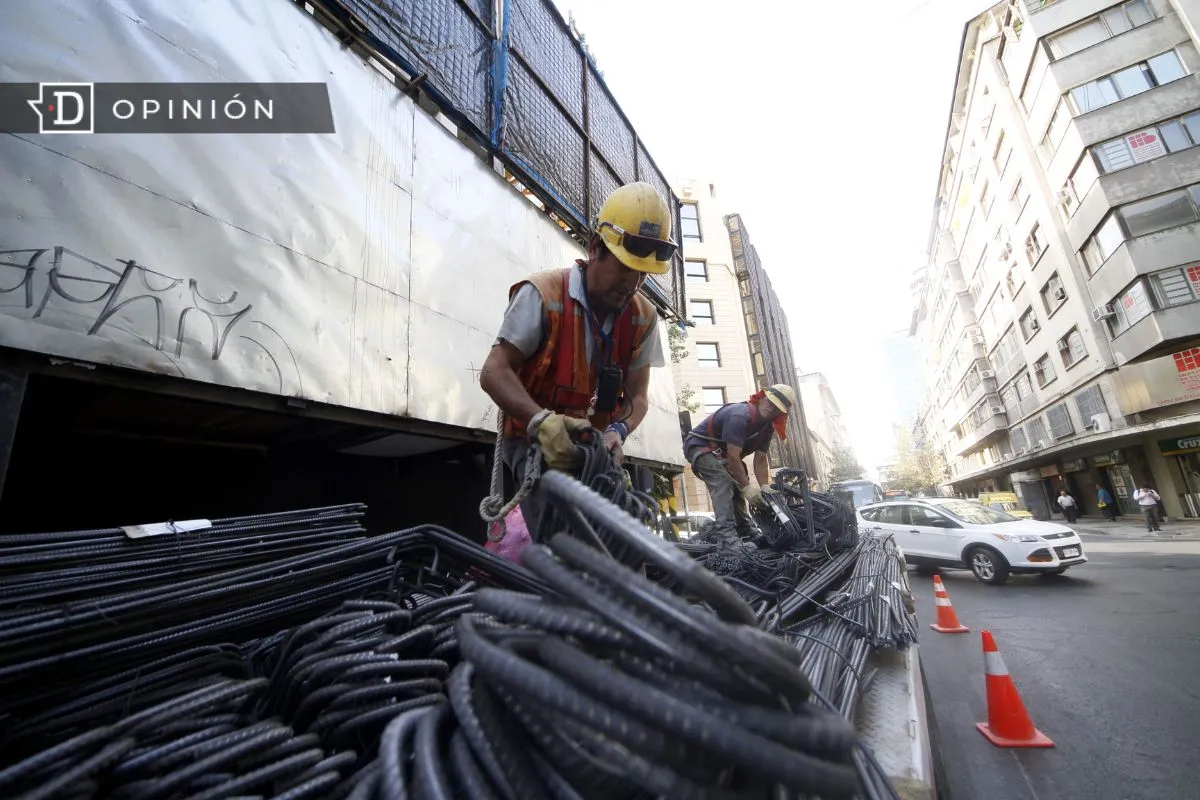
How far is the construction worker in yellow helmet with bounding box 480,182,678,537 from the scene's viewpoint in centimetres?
208

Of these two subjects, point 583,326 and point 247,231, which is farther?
point 247,231

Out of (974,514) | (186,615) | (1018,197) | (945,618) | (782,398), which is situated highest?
(1018,197)

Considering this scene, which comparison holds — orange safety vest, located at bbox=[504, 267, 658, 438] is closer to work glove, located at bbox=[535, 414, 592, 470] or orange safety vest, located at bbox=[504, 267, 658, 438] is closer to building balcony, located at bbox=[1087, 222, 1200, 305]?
work glove, located at bbox=[535, 414, 592, 470]

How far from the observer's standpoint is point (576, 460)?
167cm

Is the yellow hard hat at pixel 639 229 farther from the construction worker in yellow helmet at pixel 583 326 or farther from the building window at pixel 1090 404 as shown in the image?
the building window at pixel 1090 404

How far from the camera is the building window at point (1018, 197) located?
2159cm

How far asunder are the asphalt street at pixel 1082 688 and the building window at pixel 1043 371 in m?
19.8

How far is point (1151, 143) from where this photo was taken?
16.2 meters

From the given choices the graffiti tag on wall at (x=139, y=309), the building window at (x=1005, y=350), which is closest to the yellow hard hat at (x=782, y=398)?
the graffiti tag on wall at (x=139, y=309)

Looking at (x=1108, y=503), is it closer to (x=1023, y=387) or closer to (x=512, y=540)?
(x=1023, y=387)

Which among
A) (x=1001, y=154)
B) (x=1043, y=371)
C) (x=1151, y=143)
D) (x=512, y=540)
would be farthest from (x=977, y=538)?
(x=1001, y=154)

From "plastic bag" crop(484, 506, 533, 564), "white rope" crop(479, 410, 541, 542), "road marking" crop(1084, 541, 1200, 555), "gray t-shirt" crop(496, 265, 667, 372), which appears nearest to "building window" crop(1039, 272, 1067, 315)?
"road marking" crop(1084, 541, 1200, 555)

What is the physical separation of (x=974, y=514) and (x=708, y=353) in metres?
16.6

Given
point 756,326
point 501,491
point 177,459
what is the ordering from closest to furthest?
point 501,491 → point 177,459 → point 756,326
